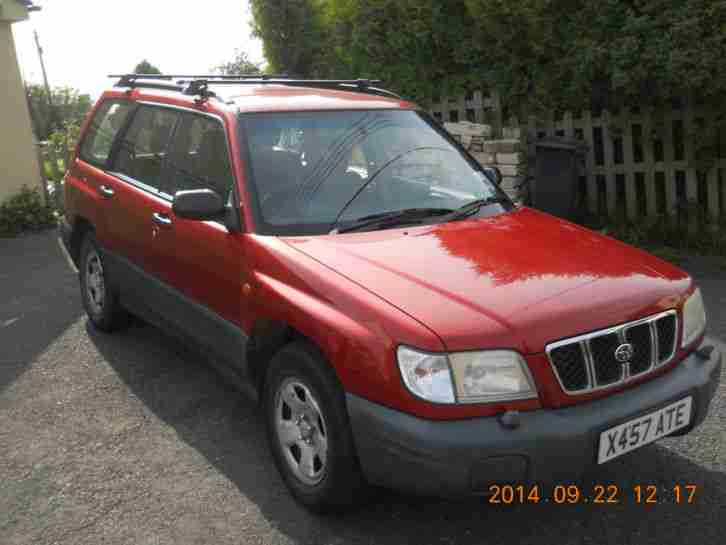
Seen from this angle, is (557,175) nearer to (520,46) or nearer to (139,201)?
(520,46)

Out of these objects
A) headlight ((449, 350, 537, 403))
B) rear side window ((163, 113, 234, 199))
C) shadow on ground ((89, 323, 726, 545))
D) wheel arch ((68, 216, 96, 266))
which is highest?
rear side window ((163, 113, 234, 199))

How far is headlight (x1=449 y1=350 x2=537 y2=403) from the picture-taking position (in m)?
2.91

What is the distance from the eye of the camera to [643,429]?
10.3ft

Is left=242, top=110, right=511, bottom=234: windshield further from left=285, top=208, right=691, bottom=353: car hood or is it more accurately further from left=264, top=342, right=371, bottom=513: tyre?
left=264, top=342, right=371, bottom=513: tyre

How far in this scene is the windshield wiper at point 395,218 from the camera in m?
3.87

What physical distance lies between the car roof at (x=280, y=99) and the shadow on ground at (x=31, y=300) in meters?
2.16

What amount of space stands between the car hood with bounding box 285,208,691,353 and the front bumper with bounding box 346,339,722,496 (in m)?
0.29

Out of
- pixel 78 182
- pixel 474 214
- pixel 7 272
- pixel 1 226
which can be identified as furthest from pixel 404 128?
pixel 1 226

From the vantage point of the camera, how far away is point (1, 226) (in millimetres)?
10672

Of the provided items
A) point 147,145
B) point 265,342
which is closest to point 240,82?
point 147,145

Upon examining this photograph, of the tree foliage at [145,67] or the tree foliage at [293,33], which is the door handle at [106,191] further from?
the tree foliage at [145,67]

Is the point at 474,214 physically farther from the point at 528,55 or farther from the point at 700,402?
the point at 528,55

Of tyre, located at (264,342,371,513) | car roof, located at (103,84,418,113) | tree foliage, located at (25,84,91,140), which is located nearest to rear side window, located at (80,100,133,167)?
car roof, located at (103,84,418,113)

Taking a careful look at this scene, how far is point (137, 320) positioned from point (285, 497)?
9.82 feet
